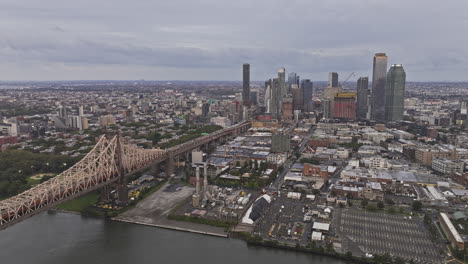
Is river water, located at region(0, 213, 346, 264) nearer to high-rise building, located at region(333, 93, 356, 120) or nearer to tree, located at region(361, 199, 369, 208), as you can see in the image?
tree, located at region(361, 199, 369, 208)

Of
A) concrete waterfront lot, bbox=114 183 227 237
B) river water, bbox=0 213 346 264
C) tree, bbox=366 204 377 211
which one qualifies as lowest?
river water, bbox=0 213 346 264

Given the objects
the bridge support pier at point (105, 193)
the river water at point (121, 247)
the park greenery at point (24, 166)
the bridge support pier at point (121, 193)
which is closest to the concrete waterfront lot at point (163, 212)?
the river water at point (121, 247)

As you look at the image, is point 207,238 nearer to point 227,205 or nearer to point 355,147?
point 227,205

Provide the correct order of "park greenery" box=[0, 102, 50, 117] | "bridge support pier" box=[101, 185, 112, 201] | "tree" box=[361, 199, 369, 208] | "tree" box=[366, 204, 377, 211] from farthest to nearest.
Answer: "park greenery" box=[0, 102, 50, 117] < "bridge support pier" box=[101, 185, 112, 201] < "tree" box=[361, 199, 369, 208] < "tree" box=[366, 204, 377, 211]

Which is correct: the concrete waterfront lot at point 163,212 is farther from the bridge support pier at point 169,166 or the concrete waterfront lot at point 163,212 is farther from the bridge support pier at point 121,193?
the bridge support pier at point 169,166

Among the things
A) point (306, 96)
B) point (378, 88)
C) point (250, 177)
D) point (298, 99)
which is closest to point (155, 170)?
point (250, 177)

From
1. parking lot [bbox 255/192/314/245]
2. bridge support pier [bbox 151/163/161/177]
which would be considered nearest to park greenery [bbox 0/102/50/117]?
bridge support pier [bbox 151/163/161/177]
